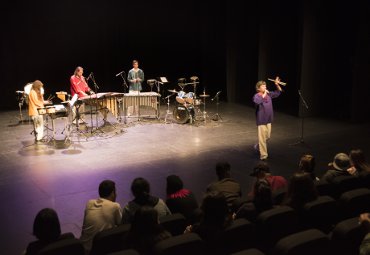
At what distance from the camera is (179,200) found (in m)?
5.48

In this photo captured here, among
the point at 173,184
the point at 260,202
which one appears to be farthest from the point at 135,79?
the point at 260,202

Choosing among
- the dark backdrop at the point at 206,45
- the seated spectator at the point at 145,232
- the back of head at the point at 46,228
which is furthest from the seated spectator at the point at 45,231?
the dark backdrop at the point at 206,45

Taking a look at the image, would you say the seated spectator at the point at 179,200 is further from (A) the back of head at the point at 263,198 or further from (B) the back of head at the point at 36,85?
(B) the back of head at the point at 36,85

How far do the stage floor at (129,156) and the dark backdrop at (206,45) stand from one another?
5.43 feet

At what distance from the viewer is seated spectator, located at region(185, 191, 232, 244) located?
4359 mm

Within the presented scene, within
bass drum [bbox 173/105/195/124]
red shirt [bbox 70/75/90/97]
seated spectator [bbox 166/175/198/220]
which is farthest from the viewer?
bass drum [bbox 173/105/195/124]

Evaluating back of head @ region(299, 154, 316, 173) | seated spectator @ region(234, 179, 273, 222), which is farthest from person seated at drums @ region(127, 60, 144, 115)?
seated spectator @ region(234, 179, 273, 222)

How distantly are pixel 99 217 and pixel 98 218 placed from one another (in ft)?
0.05

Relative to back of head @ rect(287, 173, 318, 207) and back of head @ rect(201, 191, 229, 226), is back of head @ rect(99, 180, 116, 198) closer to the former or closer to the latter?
back of head @ rect(201, 191, 229, 226)

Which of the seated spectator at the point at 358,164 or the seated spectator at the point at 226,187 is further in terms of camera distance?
the seated spectator at the point at 358,164

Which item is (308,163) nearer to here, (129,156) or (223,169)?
(223,169)

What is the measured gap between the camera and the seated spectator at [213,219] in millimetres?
4359

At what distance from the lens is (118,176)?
8.91 meters

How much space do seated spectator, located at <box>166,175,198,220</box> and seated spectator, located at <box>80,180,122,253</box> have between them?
0.60m
